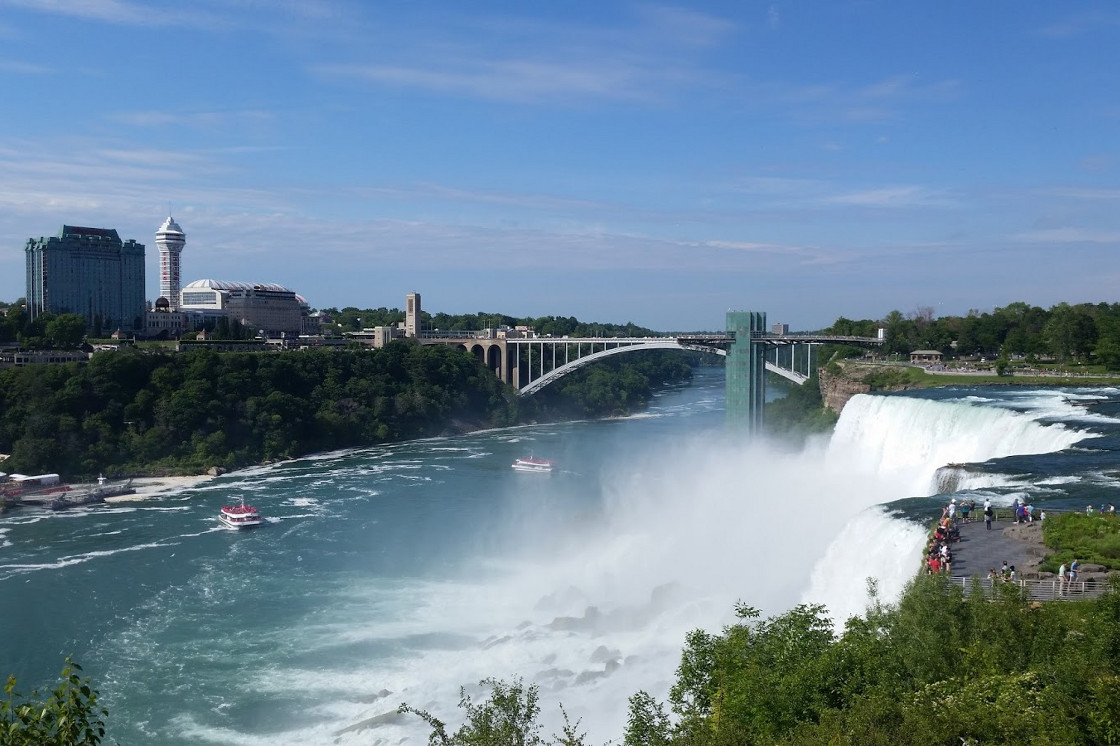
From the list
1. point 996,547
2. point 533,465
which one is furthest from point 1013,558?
point 533,465

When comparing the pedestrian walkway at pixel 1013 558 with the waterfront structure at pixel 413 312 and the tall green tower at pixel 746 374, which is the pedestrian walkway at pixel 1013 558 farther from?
the waterfront structure at pixel 413 312

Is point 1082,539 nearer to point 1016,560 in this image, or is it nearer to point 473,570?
point 1016,560

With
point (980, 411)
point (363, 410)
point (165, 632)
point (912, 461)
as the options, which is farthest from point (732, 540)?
point (363, 410)

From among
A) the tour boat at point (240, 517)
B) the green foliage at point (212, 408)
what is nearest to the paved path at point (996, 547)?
the tour boat at point (240, 517)

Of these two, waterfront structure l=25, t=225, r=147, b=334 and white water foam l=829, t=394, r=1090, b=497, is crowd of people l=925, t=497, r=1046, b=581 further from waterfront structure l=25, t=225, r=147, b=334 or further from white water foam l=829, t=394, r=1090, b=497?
waterfront structure l=25, t=225, r=147, b=334

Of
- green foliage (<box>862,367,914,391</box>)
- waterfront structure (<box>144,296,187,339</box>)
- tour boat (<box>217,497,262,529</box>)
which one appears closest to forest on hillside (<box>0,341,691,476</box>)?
tour boat (<box>217,497,262,529</box>)

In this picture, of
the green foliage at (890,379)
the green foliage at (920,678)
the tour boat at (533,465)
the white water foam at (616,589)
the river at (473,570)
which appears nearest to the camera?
the green foliage at (920,678)

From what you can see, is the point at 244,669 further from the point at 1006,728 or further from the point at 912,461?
the point at 912,461
